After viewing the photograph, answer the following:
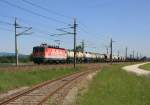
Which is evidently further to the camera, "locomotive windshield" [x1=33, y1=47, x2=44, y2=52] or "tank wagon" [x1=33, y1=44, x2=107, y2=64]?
"tank wagon" [x1=33, y1=44, x2=107, y2=64]

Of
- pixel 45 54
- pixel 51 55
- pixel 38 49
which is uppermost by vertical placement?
pixel 38 49

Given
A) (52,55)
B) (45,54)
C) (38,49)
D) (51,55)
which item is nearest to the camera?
(45,54)

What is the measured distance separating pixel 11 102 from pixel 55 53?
51.0 m

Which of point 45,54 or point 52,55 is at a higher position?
point 45,54

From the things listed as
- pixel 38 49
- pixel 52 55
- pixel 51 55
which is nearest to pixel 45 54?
pixel 38 49

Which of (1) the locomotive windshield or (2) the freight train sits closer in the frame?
(1) the locomotive windshield

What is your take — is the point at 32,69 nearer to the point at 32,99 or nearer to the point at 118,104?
the point at 32,99

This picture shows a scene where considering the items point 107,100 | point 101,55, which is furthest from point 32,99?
point 101,55

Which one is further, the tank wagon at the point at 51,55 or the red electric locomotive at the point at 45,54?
the tank wagon at the point at 51,55

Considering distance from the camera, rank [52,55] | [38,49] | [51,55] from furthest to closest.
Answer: [52,55], [51,55], [38,49]

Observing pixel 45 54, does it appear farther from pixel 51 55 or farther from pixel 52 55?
pixel 52 55

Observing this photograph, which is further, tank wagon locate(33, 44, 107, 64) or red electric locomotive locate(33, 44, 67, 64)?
Result: tank wagon locate(33, 44, 107, 64)

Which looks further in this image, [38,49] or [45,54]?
[38,49]

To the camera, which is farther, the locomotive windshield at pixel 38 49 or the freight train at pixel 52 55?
the freight train at pixel 52 55
